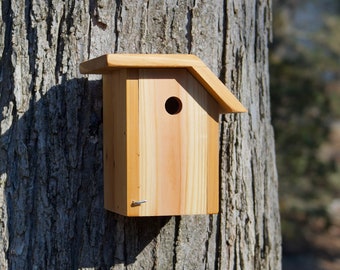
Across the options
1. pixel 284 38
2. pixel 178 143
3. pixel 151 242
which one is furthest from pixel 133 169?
pixel 284 38

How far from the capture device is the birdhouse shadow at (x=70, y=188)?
2438mm

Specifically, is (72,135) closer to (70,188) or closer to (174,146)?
(70,188)

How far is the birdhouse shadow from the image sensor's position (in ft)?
8.00

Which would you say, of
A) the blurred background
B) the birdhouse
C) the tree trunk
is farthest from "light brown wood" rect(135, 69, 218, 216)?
the blurred background

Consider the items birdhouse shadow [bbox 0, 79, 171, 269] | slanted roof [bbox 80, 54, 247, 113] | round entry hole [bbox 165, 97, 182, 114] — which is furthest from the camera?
birdhouse shadow [bbox 0, 79, 171, 269]

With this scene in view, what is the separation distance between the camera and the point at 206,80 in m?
2.25

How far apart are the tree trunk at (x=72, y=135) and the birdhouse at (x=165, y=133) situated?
0.15 m

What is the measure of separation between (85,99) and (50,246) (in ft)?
1.65

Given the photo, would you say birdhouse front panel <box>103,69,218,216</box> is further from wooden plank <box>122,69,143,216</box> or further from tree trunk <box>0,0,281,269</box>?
tree trunk <box>0,0,281,269</box>

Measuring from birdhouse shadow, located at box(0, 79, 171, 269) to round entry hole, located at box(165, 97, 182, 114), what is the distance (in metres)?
0.25

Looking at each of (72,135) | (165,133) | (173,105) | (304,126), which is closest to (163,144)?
(165,133)

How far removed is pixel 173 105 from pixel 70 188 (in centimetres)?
45

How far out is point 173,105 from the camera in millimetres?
2334

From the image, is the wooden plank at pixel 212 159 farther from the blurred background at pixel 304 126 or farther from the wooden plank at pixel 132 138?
the blurred background at pixel 304 126
